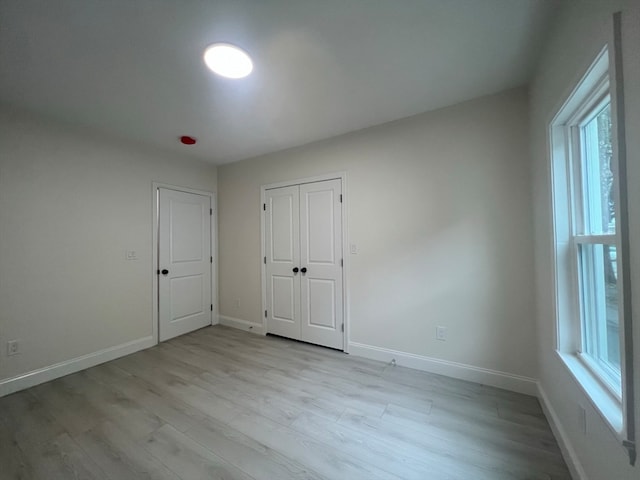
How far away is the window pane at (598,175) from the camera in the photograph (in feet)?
3.74

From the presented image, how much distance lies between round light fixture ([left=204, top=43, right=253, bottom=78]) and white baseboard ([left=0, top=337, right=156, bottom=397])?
3077 mm

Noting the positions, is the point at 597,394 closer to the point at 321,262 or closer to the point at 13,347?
the point at 321,262

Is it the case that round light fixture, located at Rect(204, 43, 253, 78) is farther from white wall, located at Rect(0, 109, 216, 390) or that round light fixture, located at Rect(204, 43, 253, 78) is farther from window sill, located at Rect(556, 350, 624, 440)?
window sill, located at Rect(556, 350, 624, 440)

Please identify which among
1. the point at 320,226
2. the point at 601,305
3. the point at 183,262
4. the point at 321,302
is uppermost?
the point at 320,226

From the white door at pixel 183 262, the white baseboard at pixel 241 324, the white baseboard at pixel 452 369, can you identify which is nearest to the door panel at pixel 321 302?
the white baseboard at pixel 452 369

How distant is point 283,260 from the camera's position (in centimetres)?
324

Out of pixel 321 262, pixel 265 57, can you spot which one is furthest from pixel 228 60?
pixel 321 262

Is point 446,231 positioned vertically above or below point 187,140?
below

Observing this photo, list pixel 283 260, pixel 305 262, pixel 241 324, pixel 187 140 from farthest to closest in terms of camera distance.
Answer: pixel 241 324
pixel 283 260
pixel 305 262
pixel 187 140

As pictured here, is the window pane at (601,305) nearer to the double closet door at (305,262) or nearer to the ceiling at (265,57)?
the ceiling at (265,57)

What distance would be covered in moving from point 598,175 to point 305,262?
2.53 meters

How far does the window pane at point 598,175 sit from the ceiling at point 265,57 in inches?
27.0

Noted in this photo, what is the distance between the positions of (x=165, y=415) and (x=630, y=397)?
251 centimetres

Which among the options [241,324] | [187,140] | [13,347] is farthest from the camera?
[241,324]
